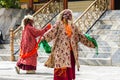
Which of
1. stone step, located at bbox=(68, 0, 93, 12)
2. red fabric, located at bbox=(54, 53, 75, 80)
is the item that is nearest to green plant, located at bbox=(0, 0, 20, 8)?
stone step, located at bbox=(68, 0, 93, 12)

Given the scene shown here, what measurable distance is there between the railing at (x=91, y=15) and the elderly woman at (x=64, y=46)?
28.0 ft

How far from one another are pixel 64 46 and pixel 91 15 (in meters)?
10.0

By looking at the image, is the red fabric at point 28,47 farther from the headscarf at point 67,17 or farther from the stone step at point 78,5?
the stone step at point 78,5

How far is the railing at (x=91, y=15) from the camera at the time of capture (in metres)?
17.4

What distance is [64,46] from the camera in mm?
8320

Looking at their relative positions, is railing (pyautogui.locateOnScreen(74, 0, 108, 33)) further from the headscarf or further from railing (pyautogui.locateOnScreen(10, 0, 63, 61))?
the headscarf

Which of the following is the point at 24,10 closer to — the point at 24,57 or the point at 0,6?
the point at 0,6

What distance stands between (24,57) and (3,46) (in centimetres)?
714

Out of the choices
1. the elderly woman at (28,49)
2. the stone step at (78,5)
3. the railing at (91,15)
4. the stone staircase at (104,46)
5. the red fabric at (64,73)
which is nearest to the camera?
the red fabric at (64,73)

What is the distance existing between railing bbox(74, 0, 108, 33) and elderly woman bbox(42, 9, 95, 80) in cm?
854

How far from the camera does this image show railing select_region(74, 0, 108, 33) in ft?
57.1

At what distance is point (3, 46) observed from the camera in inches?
737

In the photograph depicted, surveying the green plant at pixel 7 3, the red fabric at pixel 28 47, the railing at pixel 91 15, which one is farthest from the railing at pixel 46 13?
the red fabric at pixel 28 47

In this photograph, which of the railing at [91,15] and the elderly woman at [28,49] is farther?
the railing at [91,15]
